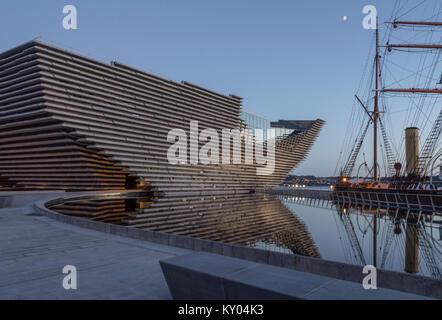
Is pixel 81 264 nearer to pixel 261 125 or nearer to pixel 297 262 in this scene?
pixel 297 262

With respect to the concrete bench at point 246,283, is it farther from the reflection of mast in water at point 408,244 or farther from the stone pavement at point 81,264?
the reflection of mast in water at point 408,244

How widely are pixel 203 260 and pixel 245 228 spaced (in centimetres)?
1256

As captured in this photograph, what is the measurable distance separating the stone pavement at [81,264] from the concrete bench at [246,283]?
96cm

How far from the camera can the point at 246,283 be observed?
3.42m

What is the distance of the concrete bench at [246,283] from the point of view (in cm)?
311

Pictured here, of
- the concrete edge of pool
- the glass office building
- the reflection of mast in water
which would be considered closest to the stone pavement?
the concrete edge of pool

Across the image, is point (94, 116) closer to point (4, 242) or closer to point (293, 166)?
point (4, 242)

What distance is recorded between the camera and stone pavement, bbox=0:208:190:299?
5.17m

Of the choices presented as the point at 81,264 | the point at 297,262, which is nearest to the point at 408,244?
the point at 297,262

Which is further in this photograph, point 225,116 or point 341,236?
point 225,116

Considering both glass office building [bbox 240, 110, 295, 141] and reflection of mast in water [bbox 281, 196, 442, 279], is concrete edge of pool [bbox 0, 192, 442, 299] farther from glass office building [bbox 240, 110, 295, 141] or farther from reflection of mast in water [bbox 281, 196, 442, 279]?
glass office building [bbox 240, 110, 295, 141]

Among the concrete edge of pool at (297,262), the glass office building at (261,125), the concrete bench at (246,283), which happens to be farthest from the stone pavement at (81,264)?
the glass office building at (261,125)

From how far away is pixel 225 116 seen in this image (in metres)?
58.3
